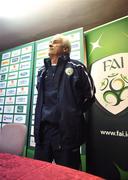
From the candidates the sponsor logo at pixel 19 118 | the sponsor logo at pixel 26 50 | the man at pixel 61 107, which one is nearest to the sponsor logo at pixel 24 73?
the sponsor logo at pixel 26 50

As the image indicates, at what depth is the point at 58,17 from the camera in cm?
276

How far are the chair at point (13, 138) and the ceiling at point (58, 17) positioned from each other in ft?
5.65

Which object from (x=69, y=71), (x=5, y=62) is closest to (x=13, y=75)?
(x=5, y=62)

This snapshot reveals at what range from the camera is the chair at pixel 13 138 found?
1548mm

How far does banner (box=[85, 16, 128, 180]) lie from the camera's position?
77.0 inches

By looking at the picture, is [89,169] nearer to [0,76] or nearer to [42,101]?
[42,101]

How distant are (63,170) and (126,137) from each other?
1.21m

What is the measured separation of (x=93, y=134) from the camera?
2174 mm

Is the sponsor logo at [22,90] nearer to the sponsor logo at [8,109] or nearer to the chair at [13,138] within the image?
the sponsor logo at [8,109]

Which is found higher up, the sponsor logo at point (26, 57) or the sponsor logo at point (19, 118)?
the sponsor logo at point (26, 57)

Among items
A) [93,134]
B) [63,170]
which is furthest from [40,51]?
[63,170]

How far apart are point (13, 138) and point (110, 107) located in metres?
1.13

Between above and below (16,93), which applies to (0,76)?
above

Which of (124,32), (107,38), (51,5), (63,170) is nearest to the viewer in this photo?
(63,170)
